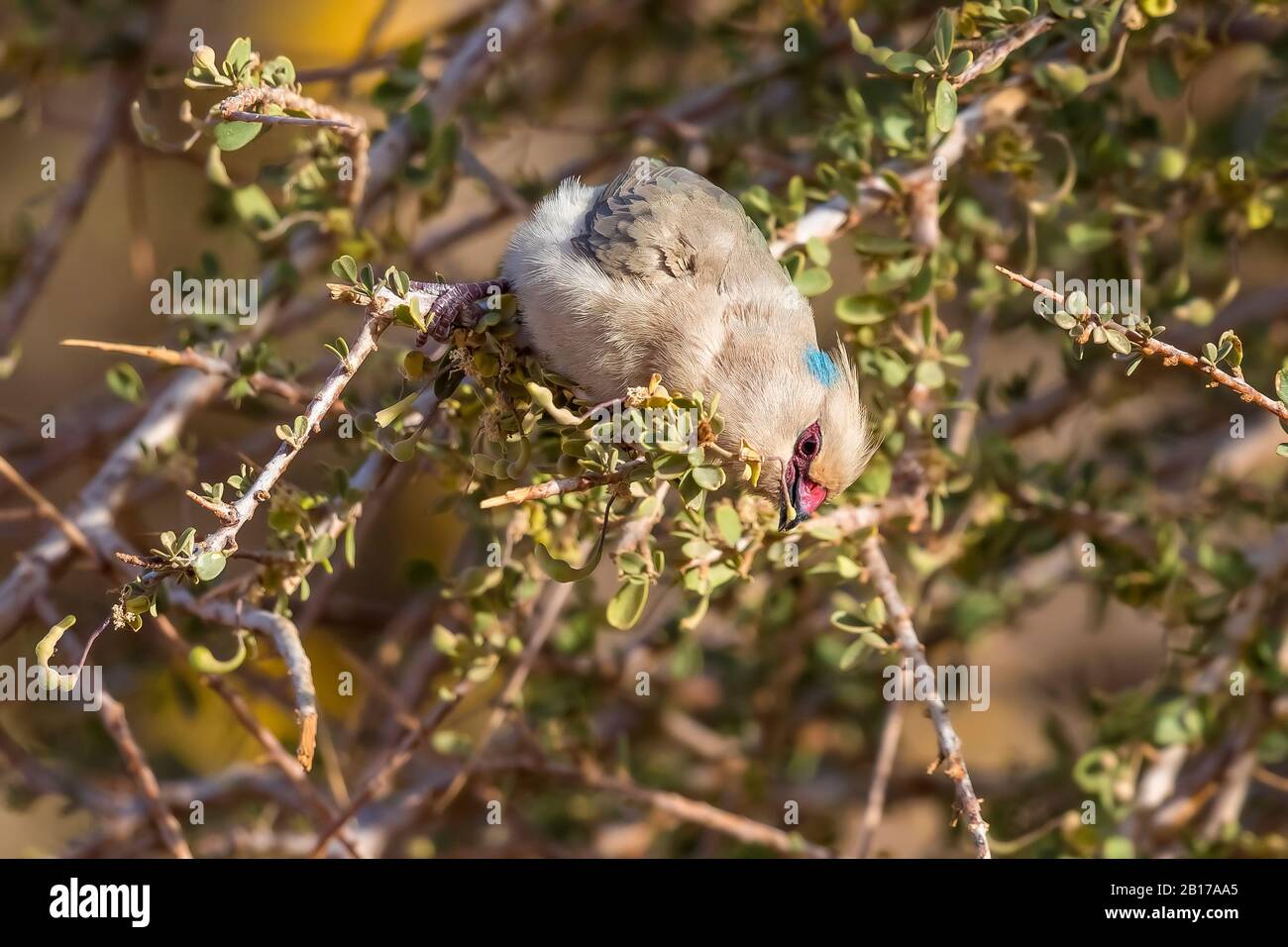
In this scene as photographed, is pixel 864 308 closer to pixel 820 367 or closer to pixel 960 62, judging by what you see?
pixel 820 367

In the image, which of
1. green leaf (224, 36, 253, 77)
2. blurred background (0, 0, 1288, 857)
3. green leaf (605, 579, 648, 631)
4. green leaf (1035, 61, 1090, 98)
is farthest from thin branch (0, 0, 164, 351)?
green leaf (1035, 61, 1090, 98)

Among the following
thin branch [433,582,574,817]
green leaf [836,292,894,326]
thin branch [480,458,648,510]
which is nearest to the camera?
thin branch [480,458,648,510]

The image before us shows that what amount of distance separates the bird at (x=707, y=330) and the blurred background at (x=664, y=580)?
0.87 ft

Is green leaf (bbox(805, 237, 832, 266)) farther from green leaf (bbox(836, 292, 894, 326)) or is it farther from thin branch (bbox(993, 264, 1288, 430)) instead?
thin branch (bbox(993, 264, 1288, 430))

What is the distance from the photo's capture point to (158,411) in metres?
2.99

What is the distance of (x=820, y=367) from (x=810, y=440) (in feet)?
0.61

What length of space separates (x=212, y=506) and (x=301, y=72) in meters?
1.65

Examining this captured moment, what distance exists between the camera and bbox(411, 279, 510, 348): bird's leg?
2400 mm

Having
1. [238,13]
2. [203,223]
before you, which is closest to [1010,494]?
[203,223]

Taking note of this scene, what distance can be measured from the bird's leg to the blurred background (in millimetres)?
249

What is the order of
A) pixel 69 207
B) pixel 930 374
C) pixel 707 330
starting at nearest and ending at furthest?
pixel 707 330
pixel 930 374
pixel 69 207

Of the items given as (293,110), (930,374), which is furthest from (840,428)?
(293,110)

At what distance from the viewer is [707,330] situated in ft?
8.34
